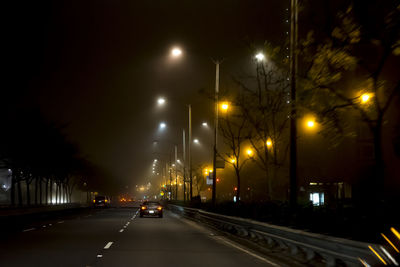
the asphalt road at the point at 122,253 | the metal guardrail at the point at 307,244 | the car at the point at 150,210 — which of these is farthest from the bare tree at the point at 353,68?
the car at the point at 150,210

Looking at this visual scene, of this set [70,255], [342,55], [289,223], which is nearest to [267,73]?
[289,223]

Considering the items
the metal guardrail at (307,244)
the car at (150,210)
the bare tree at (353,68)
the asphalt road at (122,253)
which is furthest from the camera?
the car at (150,210)

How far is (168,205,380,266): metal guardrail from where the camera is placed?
1088 centimetres

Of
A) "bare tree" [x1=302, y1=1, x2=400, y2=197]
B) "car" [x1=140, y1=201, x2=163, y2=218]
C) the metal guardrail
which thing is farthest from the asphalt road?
"car" [x1=140, y1=201, x2=163, y2=218]

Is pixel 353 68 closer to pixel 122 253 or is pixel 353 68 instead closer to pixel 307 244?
pixel 307 244

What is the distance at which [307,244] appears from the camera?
1429 cm

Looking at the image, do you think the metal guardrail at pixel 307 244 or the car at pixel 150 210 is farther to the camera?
the car at pixel 150 210

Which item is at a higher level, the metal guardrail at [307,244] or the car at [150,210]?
the metal guardrail at [307,244]

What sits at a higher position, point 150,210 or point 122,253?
point 122,253

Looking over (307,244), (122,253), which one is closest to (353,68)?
(307,244)

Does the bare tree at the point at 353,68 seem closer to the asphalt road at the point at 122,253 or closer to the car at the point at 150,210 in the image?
the asphalt road at the point at 122,253

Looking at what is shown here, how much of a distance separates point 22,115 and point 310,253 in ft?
187

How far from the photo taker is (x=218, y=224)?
29.8m

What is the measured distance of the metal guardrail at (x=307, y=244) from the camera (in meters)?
10.9
